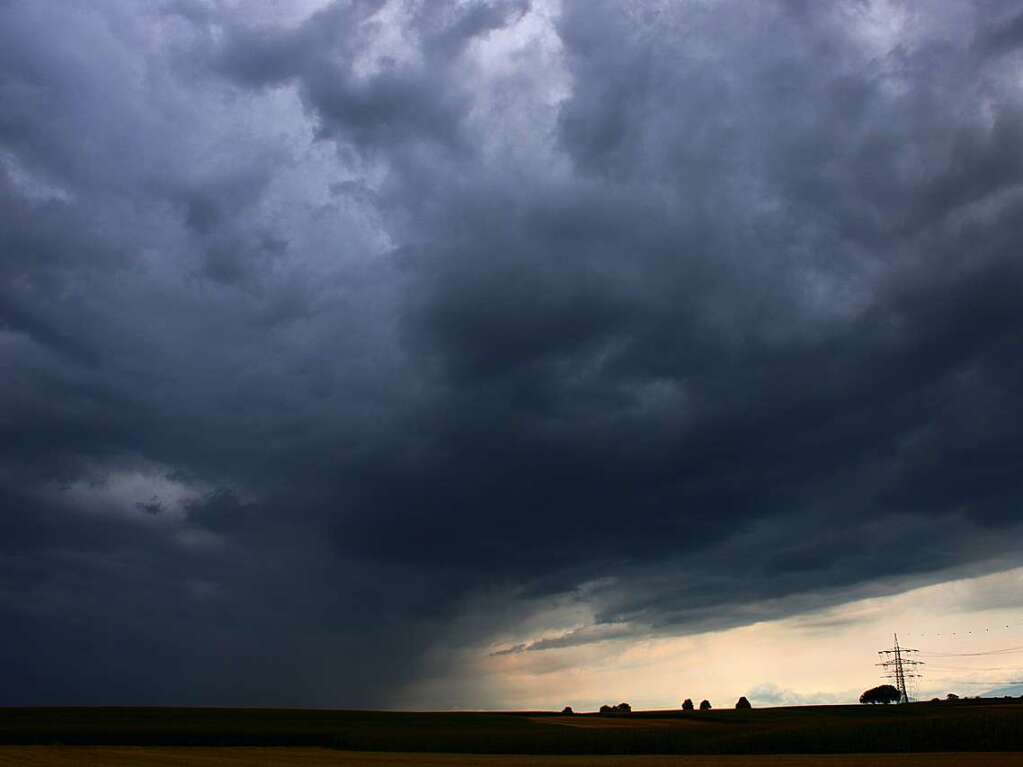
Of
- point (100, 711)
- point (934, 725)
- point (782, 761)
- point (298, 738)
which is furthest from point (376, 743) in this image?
point (100, 711)

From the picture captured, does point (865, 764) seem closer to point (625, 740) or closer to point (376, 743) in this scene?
point (625, 740)

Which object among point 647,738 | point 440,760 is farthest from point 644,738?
point 440,760

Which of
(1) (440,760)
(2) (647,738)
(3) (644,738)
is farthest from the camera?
(3) (644,738)

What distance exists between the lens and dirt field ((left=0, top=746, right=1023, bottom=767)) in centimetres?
5612

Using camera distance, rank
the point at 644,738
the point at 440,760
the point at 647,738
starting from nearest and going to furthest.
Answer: the point at 440,760 → the point at 647,738 → the point at 644,738

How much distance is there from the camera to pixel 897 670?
184500 millimetres

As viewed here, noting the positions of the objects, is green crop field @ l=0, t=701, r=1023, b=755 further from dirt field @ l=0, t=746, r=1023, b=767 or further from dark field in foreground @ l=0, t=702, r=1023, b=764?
dirt field @ l=0, t=746, r=1023, b=767

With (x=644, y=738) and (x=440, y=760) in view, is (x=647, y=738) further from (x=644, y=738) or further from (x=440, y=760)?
(x=440, y=760)

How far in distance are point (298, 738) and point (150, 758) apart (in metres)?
37.5

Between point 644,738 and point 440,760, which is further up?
point 644,738

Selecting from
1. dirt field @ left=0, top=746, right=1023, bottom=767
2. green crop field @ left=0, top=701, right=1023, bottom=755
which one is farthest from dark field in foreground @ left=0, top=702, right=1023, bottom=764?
dirt field @ left=0, top=746, right=1023, bottom=767

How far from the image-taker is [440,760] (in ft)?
224

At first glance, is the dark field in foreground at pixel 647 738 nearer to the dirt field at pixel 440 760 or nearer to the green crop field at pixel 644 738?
the green crop field at pixel 644 738

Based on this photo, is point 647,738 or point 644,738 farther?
point 644,738
